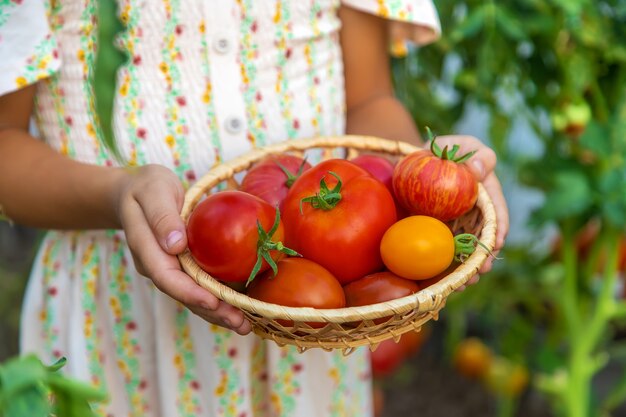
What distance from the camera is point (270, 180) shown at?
0.90 m

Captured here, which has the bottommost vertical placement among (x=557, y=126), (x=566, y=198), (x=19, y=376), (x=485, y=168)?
(x=566, y=198)

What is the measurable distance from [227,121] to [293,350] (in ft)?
1.10

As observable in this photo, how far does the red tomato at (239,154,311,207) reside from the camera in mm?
890

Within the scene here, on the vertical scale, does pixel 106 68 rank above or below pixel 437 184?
above

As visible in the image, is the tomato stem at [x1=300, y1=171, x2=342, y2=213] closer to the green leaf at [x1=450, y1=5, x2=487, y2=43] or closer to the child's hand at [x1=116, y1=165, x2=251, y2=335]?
the child's hand at [x1=116, y1=165, x2=251, y2=335]

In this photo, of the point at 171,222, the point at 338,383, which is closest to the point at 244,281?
the point at 171,222

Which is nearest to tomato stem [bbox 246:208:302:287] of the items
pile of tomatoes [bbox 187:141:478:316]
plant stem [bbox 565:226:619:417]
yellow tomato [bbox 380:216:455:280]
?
pile of tomatoes [bbox 187:141:478:316]

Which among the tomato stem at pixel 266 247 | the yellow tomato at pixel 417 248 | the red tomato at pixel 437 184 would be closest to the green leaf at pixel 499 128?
the red tomato at pixel 437 184

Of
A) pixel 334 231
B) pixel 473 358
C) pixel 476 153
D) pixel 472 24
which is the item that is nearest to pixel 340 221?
pixel 334 231

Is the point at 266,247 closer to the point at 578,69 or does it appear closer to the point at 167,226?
the point at 167,226

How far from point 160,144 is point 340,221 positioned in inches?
10.9

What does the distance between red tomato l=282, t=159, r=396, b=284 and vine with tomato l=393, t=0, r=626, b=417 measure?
1.85ft

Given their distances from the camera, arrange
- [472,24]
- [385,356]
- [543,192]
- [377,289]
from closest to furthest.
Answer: [377,289] → [472,24] → [543,192] → [385,356]

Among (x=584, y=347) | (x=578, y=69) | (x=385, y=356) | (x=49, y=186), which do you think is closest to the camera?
(x=49, y=186)
